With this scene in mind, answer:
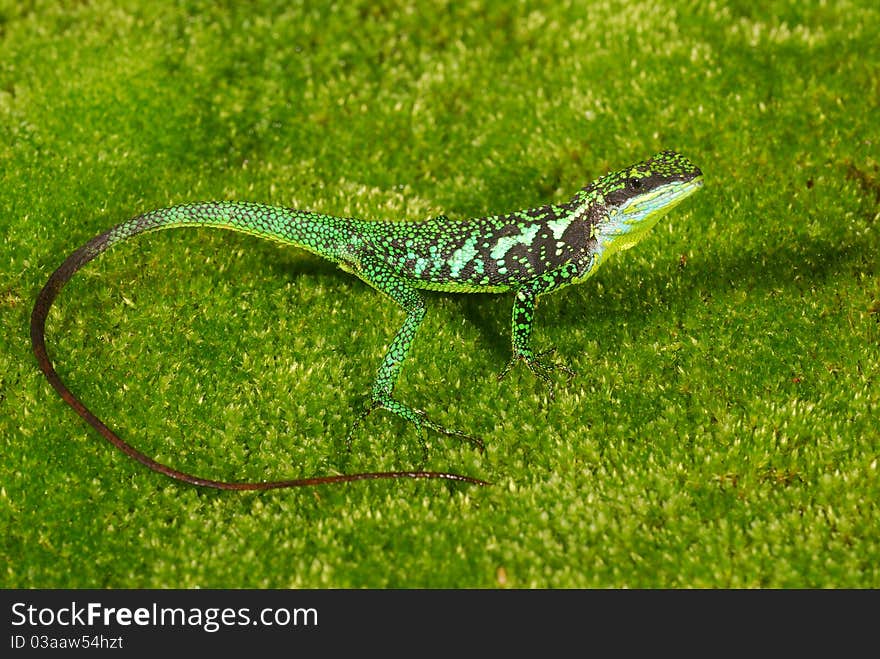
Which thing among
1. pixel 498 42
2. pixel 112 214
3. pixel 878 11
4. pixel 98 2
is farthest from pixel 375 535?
pixel 878 11

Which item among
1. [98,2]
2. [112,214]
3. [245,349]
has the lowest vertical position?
[245,349]

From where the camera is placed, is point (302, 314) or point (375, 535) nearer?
point (375, 535)

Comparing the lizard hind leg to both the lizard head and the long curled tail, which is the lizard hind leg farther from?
the lizard head

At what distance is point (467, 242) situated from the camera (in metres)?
6.72

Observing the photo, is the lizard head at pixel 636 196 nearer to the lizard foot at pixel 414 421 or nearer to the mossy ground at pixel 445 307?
the mossy ground at pixel 445 307

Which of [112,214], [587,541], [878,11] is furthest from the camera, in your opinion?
[878,11]

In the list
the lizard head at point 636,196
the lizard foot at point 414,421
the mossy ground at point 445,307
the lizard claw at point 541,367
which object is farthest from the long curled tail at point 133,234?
the lizard head at point 636,196

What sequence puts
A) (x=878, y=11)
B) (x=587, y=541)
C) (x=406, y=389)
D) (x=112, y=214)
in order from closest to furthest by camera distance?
(x=587, y=541), (x=406, y=389), (x=112, y=214), (x=878, y=11)

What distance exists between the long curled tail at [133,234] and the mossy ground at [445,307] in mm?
192

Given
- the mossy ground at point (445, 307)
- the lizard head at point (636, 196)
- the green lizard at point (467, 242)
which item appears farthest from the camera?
the green lizard at point (467, 242)

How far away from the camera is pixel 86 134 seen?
26.9 ft

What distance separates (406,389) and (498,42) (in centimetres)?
489

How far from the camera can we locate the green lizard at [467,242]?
21.4ft

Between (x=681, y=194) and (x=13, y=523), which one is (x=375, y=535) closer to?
(x=13, y=523)
